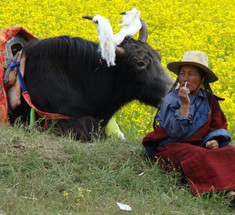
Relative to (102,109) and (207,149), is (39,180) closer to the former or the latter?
(207,149)

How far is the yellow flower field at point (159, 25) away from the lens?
7.02 meters

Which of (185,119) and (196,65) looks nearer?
(185,119)

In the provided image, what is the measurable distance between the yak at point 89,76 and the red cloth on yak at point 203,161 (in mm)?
1375

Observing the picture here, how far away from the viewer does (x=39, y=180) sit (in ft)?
13.0

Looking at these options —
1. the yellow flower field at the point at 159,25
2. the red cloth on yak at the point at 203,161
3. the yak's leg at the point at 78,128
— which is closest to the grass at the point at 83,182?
the red cloth on yak at the point at 203,161

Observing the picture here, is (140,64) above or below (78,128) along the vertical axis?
above

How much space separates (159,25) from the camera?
1215 centimetres

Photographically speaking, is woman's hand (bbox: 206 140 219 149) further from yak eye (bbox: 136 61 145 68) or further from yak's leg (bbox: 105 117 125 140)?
yak's leg (bbox: 105 117 125 140)

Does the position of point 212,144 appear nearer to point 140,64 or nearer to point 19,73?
point 140,64

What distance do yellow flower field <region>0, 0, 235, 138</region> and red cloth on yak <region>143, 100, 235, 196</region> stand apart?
5.90 feet

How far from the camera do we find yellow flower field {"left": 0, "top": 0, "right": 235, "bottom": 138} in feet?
23.0

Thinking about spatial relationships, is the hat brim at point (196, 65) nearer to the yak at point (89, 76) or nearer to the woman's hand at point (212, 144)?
the woman's hand at point (212, 144)

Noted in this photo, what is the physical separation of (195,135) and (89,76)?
1852mm

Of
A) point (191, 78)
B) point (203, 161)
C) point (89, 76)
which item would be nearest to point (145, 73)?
point (89, 76)
